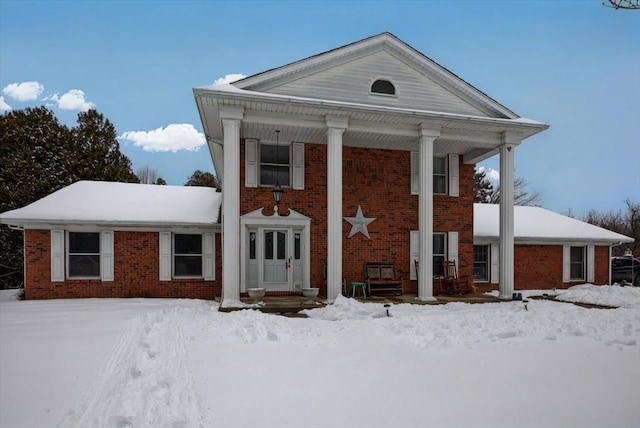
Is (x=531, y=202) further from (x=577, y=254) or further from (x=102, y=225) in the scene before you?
(x=102, y=225)

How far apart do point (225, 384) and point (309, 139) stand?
9.00 meters

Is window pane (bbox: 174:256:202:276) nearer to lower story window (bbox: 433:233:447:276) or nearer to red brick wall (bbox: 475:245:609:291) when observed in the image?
lower story window (bbox: 433:233:447:276)

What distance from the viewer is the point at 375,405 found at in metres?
4.12

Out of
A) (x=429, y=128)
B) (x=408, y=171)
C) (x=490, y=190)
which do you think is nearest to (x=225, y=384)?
(x=429, y=128)

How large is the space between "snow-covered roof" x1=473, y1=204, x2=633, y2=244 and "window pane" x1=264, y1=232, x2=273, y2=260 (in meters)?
8.15

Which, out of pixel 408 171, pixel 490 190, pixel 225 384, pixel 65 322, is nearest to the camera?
pixel 225 384

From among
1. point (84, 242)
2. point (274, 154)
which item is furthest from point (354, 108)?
point (84, 242)

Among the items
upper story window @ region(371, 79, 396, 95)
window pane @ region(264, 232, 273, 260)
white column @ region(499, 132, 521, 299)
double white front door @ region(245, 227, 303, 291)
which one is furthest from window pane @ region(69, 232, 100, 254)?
white column @ region(499, 132, 521, 299)

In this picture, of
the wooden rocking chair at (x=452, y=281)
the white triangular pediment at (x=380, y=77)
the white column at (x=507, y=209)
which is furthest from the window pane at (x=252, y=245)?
the white column at (x=507, y=209)

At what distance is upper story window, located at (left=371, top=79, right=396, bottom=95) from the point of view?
12.1 metres

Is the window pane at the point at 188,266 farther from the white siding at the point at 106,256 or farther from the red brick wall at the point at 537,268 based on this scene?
the red brick wall at the point at 537,268

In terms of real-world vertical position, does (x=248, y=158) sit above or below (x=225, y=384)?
above

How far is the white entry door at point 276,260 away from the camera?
12289mm

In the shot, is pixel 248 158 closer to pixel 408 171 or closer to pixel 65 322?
pixel 408 171
